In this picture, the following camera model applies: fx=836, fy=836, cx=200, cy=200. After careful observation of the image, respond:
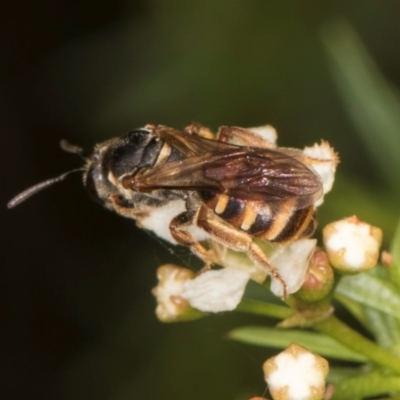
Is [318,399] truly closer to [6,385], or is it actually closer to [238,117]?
[238,117]

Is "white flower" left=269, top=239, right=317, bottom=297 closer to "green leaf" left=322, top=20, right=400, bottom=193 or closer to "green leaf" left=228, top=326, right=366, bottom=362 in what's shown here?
"green leaf" left=228, top=326, right=366, bottom=362

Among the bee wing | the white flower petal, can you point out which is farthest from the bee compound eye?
the white flower petal

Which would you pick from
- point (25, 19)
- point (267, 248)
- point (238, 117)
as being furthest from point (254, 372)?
point (25, 19)

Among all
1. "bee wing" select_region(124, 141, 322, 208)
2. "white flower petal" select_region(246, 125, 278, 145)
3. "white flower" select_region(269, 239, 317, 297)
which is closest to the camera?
"bee wing" select_region(124, 141, 322, 208)

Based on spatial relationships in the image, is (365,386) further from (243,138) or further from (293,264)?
(243,138)

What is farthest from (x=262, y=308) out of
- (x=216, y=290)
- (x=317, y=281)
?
(x=317, y=281)

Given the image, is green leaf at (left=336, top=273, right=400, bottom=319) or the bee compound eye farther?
the bee compound eye
